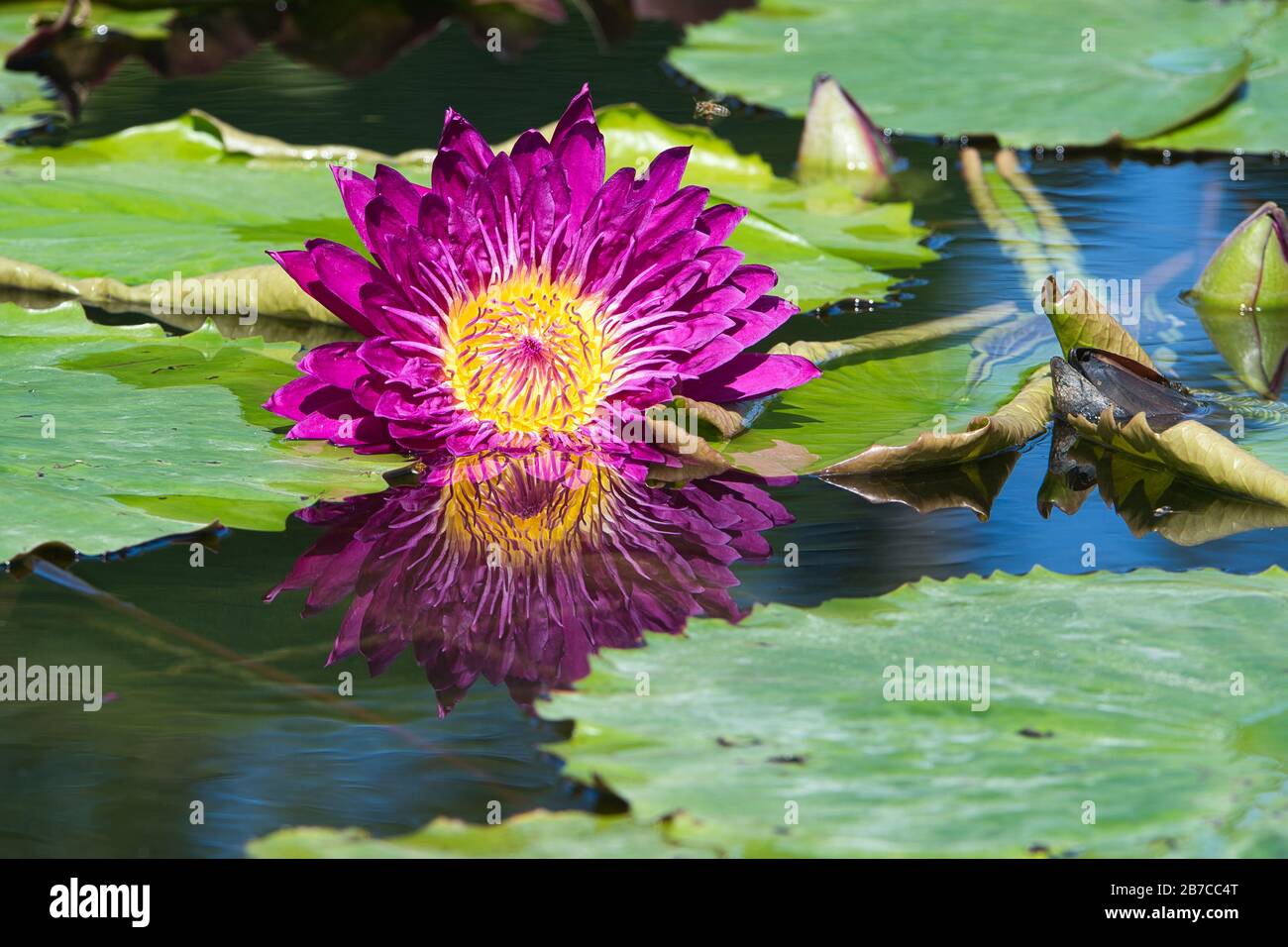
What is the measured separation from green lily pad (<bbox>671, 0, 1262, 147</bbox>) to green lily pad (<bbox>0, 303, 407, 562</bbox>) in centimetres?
248

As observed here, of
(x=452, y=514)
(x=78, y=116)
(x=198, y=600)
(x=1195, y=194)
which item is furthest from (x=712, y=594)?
(x=78, y=116)

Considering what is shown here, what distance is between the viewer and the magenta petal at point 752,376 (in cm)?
220

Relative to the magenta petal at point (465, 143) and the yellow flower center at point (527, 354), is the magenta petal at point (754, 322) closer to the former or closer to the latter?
the yellow flower center at point (527, 354)

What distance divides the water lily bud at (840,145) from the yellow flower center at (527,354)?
6.01ft

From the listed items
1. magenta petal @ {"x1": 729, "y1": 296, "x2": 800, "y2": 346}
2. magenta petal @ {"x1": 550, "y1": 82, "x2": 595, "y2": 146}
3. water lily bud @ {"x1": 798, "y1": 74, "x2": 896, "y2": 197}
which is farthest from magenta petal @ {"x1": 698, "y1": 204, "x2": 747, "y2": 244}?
water lily bud @ {"x1": 798, "y1": 74, "x2": 896, "y2": 197}

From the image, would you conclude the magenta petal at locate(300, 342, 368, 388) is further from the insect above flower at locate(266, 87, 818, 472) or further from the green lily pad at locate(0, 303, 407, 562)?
the green lily pad at locate(0, 303, 407, 562)

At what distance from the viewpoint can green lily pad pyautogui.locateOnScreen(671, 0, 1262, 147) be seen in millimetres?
4156

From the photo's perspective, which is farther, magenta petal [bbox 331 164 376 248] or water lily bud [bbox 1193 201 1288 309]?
water lily bud [bbox 1193 201 1288 309]

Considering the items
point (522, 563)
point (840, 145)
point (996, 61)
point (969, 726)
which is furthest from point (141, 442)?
point (996, 61)

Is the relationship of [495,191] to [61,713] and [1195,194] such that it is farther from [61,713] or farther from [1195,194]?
[1195,194]

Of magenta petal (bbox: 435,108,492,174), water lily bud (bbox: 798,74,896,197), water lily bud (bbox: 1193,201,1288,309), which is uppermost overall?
water lily bud (bbox: 798,74,896,197)

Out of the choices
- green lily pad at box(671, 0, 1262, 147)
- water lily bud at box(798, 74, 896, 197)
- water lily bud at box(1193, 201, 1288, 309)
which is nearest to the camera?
water lily bud at box(1193, 201, 1288, 309)

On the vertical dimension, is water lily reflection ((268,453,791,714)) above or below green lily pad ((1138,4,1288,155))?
below

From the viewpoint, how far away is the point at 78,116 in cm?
432
